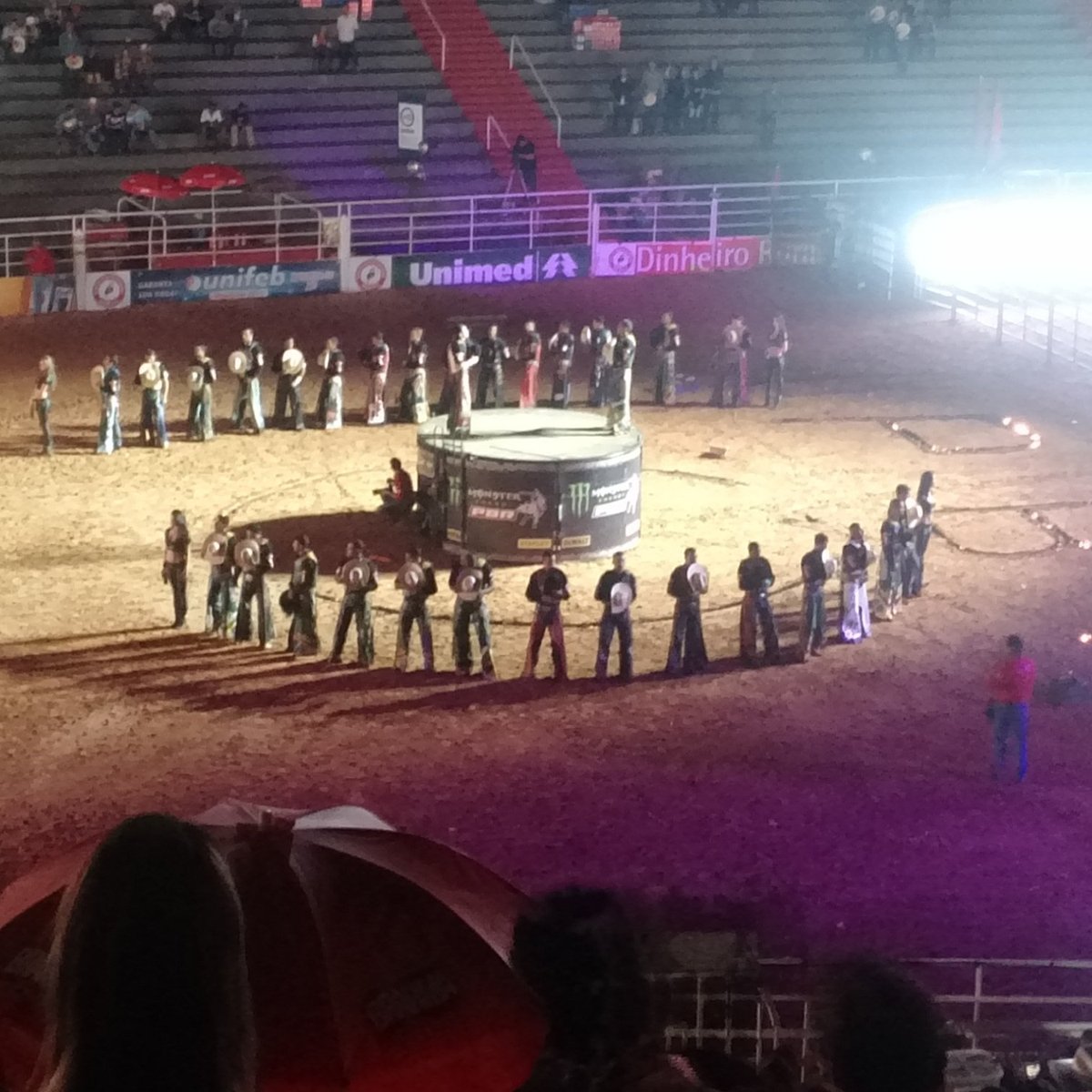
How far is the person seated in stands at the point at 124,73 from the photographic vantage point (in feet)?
119

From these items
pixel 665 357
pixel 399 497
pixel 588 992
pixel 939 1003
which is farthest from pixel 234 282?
pixel 588 992

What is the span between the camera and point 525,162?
122ft

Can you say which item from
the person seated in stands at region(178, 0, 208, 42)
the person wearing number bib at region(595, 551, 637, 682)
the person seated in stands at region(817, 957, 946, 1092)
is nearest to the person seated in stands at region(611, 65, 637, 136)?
the person seated in stands at region(178, 0, 208, 42)

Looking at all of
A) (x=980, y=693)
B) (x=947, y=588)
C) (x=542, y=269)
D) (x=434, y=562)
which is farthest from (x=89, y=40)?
(x=980, y=693)

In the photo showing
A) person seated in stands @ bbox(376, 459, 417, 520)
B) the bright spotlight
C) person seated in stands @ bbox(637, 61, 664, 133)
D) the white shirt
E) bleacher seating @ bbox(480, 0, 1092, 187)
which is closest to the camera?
person seated in stands @ bbox(376, 459, 417, 520)

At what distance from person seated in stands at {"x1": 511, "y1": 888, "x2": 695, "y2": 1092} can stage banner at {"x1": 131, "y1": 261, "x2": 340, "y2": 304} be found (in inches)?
1105

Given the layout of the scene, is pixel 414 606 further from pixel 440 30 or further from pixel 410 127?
pixel 440 30

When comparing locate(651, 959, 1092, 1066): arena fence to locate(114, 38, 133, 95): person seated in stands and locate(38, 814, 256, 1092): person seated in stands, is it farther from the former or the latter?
locate(114, 38, 133, 95): person seated in stands

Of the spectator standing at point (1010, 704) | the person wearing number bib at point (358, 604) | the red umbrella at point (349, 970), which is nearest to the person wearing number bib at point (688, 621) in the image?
the person wearing number bib at point (358, 604)

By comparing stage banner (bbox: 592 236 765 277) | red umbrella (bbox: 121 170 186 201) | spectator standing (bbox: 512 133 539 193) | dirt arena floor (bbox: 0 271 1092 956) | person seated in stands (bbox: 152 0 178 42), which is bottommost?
dirt arena floor (bbox: 0 271 1092 956)

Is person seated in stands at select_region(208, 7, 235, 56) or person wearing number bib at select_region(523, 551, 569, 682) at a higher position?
person seated in stands at select_region(208, 7, 235, 56)

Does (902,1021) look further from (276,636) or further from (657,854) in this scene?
(276,636)

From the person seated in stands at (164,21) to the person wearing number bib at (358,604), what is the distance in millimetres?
22889

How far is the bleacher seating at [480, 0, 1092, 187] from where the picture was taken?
132ft
